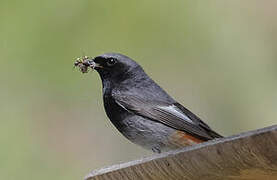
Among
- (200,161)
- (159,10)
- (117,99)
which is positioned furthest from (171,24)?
(200,161)

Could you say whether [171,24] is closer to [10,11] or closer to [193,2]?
[193,2]

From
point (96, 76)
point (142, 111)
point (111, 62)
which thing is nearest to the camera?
point (142, 111)

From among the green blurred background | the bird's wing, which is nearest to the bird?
the bird's wing

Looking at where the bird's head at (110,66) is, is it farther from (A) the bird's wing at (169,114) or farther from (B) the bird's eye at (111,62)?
(A) the bird's wing at (169,114)

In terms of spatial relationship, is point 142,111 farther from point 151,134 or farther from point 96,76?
point 96,76

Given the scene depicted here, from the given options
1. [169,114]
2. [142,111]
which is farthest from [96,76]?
[169,114]

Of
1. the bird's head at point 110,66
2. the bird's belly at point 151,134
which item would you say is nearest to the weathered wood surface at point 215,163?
the bird's belly at point 151,134

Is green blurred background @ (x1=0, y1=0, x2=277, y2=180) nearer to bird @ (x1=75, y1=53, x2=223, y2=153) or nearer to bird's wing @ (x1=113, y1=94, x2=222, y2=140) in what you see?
bird @ (x1=75, y1=53, x2=223, y2=153)
